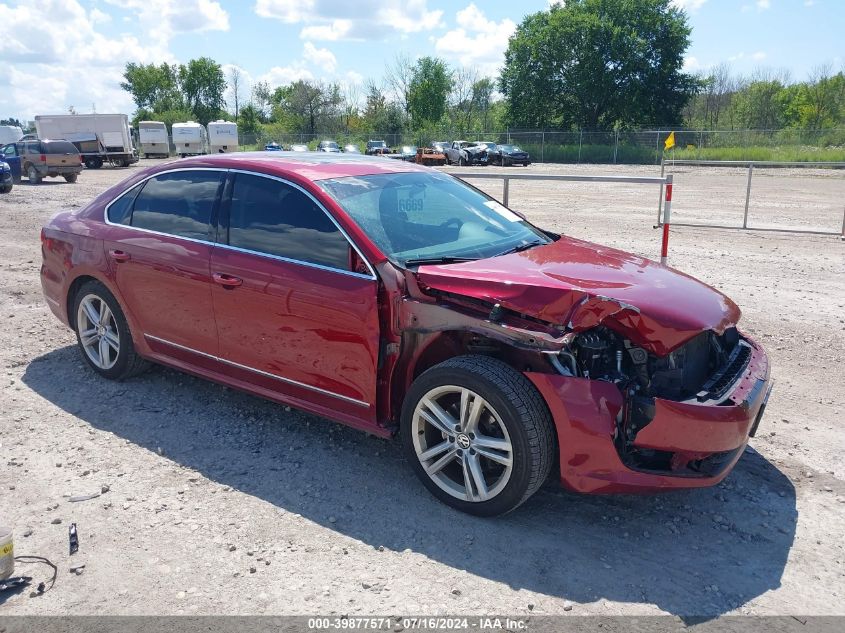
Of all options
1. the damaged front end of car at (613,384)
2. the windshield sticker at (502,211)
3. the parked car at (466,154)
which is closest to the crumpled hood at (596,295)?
the damaged front end of car at (613,384)

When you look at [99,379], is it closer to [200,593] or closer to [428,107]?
[200,593]

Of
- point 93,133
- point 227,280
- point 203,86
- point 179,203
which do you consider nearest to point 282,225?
point 227,280

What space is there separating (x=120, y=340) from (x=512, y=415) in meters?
3.29

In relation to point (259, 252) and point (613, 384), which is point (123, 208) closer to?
point (259, 252)

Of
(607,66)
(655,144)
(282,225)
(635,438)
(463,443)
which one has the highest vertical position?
(607,66)

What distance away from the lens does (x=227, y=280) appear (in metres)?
4.33

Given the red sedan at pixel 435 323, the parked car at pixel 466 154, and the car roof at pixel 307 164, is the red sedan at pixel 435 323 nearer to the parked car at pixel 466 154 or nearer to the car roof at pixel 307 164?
the car roof at pixel 307 164

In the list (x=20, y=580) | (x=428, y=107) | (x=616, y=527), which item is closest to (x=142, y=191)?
(x=20, y=580)

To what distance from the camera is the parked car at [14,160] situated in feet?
89.4

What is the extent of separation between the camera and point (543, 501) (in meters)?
3.78

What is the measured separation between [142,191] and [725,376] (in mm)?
4116

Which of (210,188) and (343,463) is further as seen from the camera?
(210,188)

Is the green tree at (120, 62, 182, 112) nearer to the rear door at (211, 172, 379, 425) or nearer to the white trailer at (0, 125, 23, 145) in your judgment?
the white trailer at (0, 125, 23, 145)

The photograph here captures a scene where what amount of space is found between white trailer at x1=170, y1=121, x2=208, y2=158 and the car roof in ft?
171
